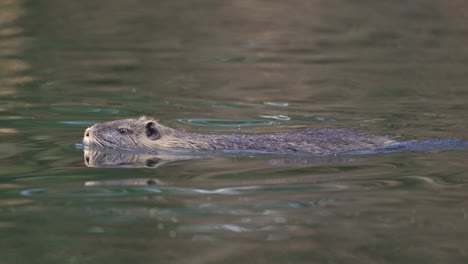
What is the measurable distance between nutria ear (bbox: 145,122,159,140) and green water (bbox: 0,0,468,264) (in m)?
0.70

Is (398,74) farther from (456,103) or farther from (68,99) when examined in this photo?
(68,99)

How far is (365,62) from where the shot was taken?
14156mm

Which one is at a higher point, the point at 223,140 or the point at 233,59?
the point at 233,59

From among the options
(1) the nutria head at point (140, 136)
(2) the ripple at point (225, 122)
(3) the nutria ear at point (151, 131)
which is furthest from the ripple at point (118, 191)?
(2) the ripple at point (225, 122)

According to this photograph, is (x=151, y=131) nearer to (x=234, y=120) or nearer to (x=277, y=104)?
(x=234, y=120)

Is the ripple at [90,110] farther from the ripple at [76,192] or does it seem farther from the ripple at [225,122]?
the ripple at [76,192]

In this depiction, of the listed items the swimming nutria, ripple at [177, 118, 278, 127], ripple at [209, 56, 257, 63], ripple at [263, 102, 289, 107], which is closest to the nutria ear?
the swimming nutria

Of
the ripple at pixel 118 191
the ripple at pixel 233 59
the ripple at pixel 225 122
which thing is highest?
the ripple at pixel 233 59

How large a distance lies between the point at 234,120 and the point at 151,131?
148 centimetres

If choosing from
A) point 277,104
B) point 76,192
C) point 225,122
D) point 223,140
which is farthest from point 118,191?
point 277,104

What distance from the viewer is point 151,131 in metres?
9.10

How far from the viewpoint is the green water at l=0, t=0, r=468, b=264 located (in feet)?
19.1

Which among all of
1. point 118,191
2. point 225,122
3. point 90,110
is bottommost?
point 118,191

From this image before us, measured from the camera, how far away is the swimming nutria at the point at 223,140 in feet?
28.1
